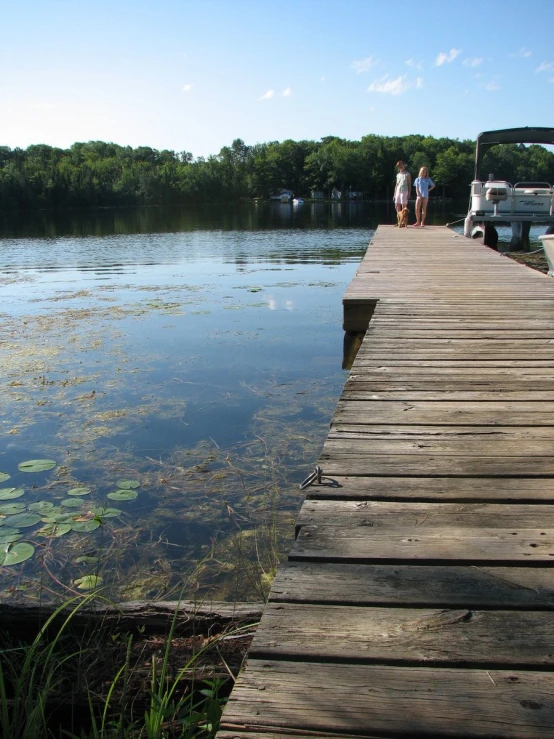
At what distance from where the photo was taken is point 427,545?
1819 millimetres

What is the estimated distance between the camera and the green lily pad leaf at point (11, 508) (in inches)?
141

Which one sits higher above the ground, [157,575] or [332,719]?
[332,719]

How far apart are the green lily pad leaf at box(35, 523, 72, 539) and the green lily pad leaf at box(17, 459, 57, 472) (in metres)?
0.80

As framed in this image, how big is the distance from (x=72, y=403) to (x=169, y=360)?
1666 mm

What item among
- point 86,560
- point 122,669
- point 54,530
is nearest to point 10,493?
point 54,530

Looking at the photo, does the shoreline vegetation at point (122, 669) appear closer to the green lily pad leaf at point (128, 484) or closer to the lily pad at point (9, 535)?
the lily pad at point (9, 535)

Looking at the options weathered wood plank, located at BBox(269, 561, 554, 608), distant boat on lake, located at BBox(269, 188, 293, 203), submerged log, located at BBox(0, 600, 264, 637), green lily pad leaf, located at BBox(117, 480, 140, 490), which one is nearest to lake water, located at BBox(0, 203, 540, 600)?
green lily pad leaf, located at BBox(117, 480, 140, 490)

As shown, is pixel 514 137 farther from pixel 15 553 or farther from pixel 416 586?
pixel 416 586

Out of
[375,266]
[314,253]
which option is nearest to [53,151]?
[314,253]

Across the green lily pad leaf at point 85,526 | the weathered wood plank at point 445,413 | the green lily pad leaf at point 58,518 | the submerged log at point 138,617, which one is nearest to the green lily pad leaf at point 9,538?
the green lily pad leaf at point 58,518

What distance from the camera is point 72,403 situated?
5.54 m

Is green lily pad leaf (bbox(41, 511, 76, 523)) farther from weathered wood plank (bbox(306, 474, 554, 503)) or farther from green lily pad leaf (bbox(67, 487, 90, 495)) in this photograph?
weathered wood plank (bbox(306, 474, 554, 503))

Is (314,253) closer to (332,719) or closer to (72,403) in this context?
(72,403)

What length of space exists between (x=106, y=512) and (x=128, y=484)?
390 millimetres
